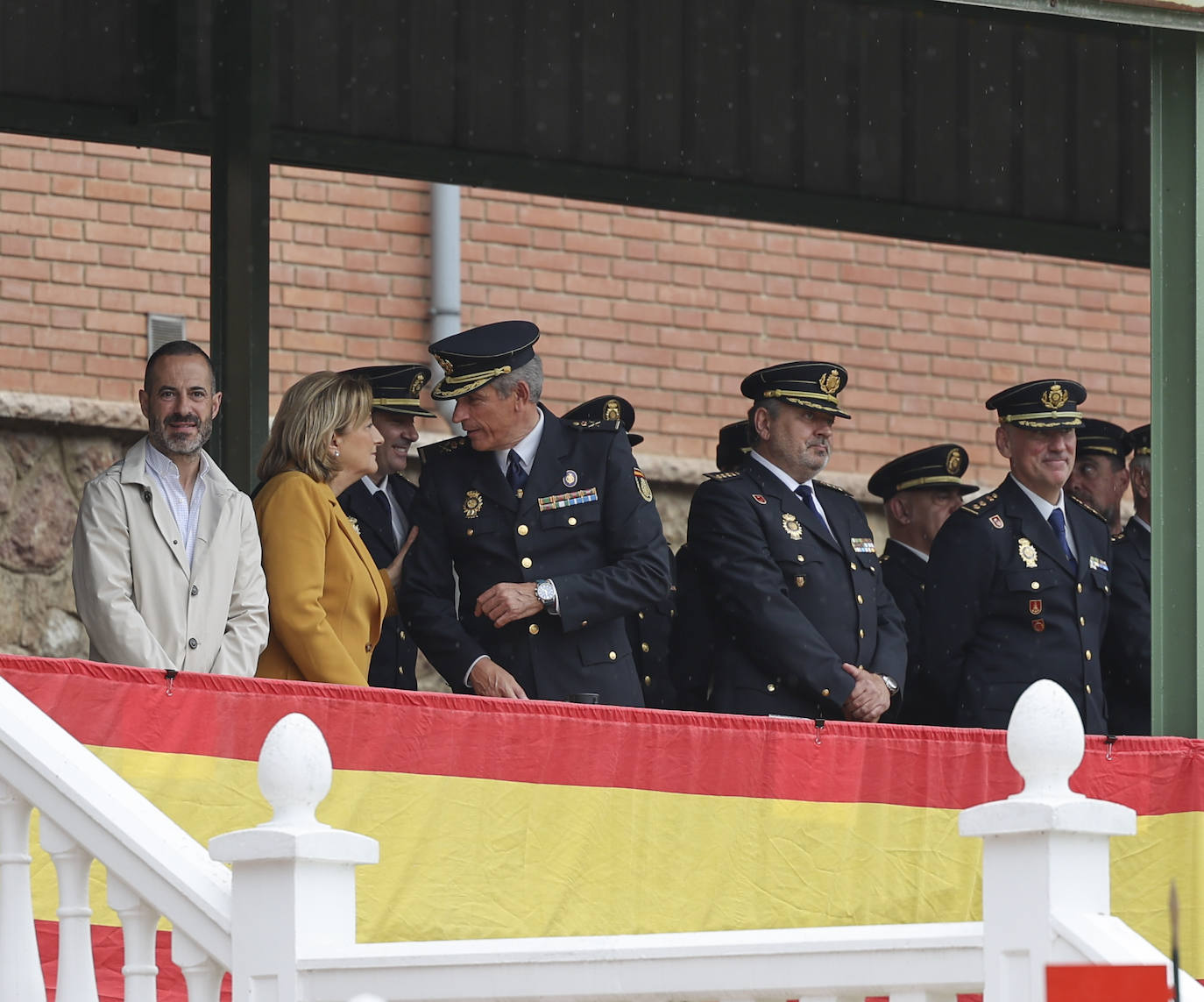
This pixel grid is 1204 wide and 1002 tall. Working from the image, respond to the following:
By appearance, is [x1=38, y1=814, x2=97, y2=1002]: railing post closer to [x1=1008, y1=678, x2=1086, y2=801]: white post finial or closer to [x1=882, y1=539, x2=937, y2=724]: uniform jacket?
[x1=1008, y1=678, x2=1086, y2=801]: white post finial

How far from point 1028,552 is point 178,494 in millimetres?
2746

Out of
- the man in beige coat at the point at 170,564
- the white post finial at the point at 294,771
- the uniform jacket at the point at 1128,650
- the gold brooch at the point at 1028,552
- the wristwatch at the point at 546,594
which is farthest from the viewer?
the uniform jacket at the point at 1128,650

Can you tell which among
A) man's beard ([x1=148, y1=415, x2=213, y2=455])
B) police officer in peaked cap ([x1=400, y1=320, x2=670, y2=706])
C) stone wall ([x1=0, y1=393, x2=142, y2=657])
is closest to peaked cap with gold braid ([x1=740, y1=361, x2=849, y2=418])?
police officer in peaked cap ([x1=400, y1=320, x2=670, y2=706])

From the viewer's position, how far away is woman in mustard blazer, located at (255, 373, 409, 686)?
6.19 metres

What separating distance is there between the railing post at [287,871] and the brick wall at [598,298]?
21.0ft

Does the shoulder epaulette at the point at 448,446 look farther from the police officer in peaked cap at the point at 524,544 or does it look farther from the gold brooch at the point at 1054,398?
the gold brooch at the point at 1054,398

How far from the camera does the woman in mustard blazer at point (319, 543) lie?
6191 millimetres

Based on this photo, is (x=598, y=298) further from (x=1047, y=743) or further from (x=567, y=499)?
(x=1047, y=743)

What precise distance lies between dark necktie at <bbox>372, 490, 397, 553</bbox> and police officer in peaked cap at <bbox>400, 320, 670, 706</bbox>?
28cm

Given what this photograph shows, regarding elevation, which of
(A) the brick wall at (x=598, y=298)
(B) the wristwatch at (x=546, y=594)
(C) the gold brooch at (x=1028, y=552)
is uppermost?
(A) the brick wall at (x=598, y=298)

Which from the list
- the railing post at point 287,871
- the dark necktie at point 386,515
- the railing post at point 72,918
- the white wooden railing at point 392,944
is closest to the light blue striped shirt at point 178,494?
the dark necktie at point 386,515

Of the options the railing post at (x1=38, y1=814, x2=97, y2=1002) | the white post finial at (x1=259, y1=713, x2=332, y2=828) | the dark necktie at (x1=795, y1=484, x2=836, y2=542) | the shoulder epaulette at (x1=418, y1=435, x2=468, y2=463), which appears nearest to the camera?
the white post finial at (x1=259, y1=713, x2=332, y2=828)

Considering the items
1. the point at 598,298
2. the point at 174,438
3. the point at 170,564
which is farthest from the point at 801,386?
the point at 598,298

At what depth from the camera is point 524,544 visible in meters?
6.57
